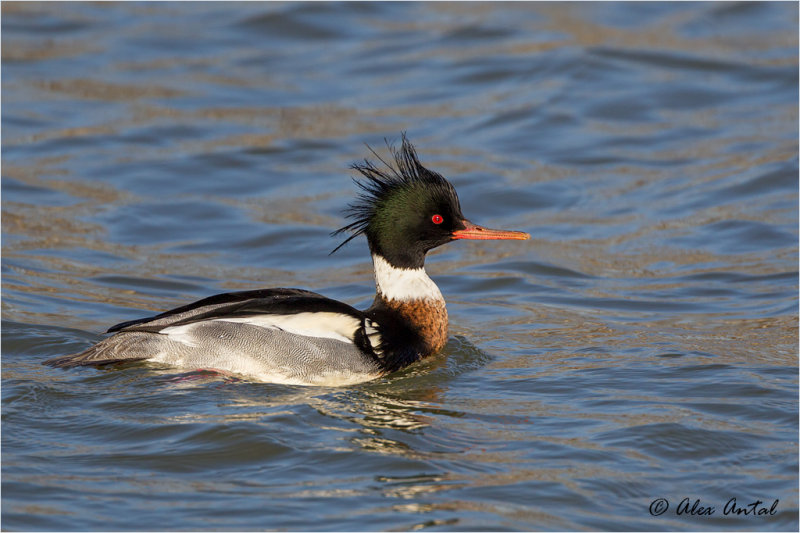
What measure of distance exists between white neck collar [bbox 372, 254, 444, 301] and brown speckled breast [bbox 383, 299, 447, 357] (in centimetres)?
4

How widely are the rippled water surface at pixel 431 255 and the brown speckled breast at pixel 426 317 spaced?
0.46ft

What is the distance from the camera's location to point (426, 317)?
812 centimetres

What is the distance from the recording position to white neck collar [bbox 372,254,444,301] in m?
8.13

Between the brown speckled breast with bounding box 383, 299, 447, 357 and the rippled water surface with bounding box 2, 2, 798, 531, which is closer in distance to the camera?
the rippled water surface with bounding box 2, 2, 798, 531

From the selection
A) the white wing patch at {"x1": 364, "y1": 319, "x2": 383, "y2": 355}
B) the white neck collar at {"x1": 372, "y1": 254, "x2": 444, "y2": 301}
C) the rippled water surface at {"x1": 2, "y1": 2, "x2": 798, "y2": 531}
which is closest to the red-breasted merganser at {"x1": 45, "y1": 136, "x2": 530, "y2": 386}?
the white wing patch at {"x1": 364, "y1": 319, "x2": 383, "y2": 355}

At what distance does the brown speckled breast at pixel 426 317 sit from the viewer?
807 cm

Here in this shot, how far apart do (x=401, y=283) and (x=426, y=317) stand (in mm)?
294

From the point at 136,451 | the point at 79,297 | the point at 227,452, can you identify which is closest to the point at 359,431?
the point at 227,452
